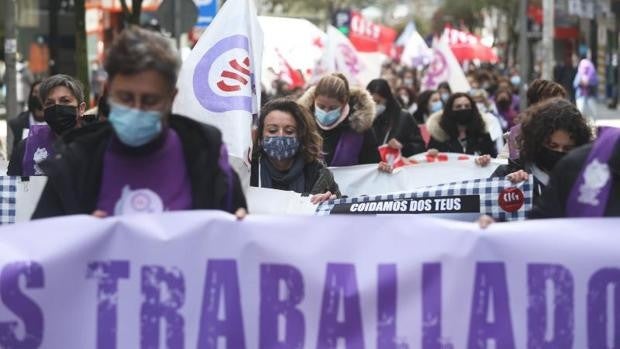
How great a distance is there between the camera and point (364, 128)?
984cm

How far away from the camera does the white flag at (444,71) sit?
2002 cm

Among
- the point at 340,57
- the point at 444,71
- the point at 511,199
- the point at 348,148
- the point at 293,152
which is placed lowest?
the point at 444,71

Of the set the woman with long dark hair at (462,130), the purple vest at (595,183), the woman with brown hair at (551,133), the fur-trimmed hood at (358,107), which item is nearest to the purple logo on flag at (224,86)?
the fur-trimmed hood at (358,107)

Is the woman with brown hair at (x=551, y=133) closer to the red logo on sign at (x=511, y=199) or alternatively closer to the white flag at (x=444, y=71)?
the red logo on sign at (x=511, y=199)

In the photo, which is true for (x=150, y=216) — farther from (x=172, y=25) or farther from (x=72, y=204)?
(x=172, y=25)

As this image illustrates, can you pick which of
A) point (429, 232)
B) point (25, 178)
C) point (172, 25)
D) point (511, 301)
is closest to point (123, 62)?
point (429, 232)

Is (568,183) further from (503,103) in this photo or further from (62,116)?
(503,103)

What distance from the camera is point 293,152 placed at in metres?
7.25

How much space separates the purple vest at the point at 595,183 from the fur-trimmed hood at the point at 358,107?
5047mm

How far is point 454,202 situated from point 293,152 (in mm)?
888

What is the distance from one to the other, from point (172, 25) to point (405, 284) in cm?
1396

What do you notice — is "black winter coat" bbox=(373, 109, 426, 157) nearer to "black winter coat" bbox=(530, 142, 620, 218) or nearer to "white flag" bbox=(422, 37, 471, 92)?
"black winter coat" bbox=(530, 142, 620, 218)

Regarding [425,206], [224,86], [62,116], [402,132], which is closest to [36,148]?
[62,116]

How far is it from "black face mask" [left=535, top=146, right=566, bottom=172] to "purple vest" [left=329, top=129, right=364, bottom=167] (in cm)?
416
